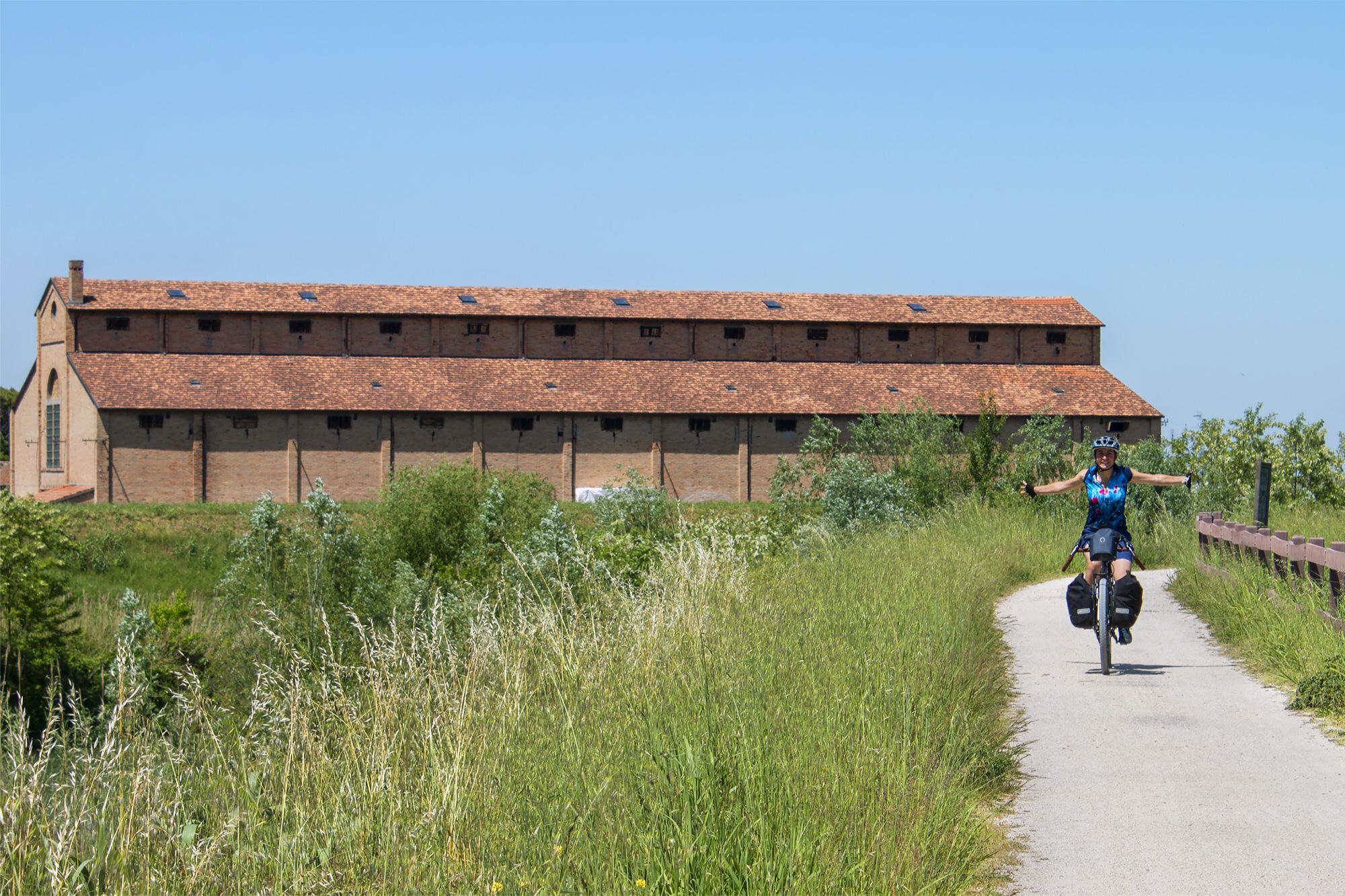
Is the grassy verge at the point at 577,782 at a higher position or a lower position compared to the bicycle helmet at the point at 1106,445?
lower

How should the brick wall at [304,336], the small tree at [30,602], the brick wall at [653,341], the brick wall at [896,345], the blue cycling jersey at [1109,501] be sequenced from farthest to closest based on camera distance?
1. the brick wall at [896,345]
2. the brick wall at [653,341]
3. the brick wall at [304,336]
4. the small tree at [30,602]
5. the blue cycling jersey at [1109,501]

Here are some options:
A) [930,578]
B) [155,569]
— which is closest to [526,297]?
[155,569]

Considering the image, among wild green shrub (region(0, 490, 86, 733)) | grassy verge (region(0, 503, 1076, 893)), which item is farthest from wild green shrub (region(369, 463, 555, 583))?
grassy verge (region(0, 503, 1076, 893))

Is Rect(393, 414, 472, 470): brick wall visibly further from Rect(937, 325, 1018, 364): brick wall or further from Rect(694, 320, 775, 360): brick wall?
Rect(937, 325, 1018, 364): brick wall

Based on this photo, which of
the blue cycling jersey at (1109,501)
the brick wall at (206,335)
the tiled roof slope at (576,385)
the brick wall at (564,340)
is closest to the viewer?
the blue cycling jersey at (1109,501)

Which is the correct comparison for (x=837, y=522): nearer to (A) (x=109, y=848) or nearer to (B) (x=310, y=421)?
(A) (x=109, y=848)

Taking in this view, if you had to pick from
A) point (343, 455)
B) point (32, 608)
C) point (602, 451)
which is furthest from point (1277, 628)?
Answer: point (343, 455)

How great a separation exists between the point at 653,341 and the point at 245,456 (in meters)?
17.6

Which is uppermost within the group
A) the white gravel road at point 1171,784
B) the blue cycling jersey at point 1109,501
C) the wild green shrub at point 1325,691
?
the blue cycling jersey at point 1109,501

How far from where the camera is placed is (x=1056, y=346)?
57.5m

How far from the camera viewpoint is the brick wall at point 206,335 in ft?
170

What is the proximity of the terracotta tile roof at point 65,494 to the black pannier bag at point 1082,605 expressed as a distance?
4273 cm

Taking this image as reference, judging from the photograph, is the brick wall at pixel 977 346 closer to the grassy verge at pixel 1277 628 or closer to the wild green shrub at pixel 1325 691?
the grassy verge at pixel 1277 628

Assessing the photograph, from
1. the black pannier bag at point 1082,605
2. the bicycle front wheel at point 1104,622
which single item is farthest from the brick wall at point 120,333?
the bicycle front wheel at point 1104,622
